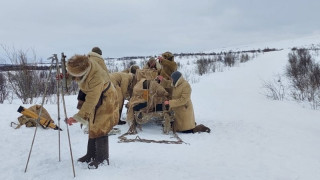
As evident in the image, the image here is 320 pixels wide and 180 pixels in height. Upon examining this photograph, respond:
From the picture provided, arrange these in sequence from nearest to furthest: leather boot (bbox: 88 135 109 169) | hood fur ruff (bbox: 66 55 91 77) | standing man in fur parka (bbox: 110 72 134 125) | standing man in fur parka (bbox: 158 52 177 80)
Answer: hood fur ruff (bbox: 66 55 91 77), leather boot (bbox: 88 135 109 169), standing man in fur parka (bbox: 110 72 134 125), standing man in fur parka (bbox: 158 52 177 80)

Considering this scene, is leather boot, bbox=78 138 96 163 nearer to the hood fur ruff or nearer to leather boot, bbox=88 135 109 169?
leather boot, bbox=88 135 109 169

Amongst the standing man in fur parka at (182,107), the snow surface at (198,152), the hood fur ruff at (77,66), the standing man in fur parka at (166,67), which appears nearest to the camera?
the hood fur ruff at (77,66)

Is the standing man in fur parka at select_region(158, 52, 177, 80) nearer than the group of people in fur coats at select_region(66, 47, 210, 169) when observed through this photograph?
No

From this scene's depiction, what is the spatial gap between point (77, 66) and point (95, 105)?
0.53m

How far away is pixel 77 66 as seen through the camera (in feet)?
13.2

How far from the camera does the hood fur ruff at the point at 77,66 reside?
401 centimetres

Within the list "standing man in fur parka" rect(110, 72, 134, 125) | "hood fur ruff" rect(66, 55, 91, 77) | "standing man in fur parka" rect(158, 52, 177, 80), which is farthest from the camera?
"standing man in fur parka" rect(158, 52, 177, 80)

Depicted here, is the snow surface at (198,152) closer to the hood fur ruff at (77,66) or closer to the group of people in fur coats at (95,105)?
the group of people in fur coats at (95,105)

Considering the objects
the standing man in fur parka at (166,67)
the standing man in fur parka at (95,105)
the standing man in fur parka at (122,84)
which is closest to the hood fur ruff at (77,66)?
the standing man in fur parka at (95,105)

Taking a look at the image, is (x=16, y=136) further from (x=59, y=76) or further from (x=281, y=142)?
(x=281, y=142)

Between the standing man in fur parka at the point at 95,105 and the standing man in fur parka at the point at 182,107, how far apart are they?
220 cm

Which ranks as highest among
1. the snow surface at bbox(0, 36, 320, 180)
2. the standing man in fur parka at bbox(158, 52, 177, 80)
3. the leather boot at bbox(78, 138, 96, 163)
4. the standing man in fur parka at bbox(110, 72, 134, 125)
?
the standing man in fur parka at bbox(158, 52, 177, 80)

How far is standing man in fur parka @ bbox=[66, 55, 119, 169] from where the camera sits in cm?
405

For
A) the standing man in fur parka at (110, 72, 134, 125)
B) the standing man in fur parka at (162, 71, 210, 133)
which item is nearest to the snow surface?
the standing man in fur parka at (162, 71, 210, 133)
